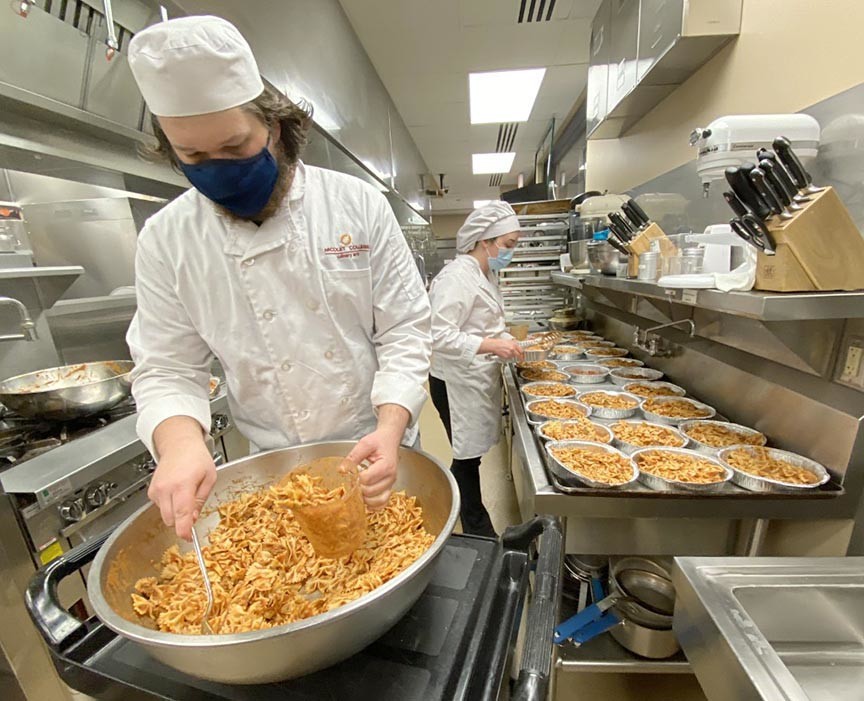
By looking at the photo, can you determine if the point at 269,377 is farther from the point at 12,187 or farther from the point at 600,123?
the point at 600,123

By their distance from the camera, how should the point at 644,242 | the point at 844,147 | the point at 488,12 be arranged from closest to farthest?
the point at 844,147 → the point at 644,242 → the point at 488,12

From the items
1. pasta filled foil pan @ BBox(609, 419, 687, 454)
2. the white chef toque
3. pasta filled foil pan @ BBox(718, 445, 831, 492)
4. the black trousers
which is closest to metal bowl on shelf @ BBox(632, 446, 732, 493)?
pasta filled foil pan @ BBox(718, 445, 831, 492)

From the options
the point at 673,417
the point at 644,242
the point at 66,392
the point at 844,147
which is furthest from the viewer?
the point at 644,242

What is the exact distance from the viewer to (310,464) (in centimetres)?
84

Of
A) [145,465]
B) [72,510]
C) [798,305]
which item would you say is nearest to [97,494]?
[72,510]

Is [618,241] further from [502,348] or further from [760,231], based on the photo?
[760,231]

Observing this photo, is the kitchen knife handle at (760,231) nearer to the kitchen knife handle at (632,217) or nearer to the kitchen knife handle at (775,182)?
the kitchen knife handle at (775,182)

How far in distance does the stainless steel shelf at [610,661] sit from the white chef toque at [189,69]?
1867 millimetres

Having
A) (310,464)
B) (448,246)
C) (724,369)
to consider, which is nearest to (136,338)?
(310,464)

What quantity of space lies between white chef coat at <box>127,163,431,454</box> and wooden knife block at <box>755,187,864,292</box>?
0.85 meters

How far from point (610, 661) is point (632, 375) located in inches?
54.1

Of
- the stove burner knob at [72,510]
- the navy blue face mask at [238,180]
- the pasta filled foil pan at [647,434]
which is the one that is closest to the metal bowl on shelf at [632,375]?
the pasta filled foil pan at [647,434]

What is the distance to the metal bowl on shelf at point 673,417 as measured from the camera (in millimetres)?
1668

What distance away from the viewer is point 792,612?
828 millimetres
